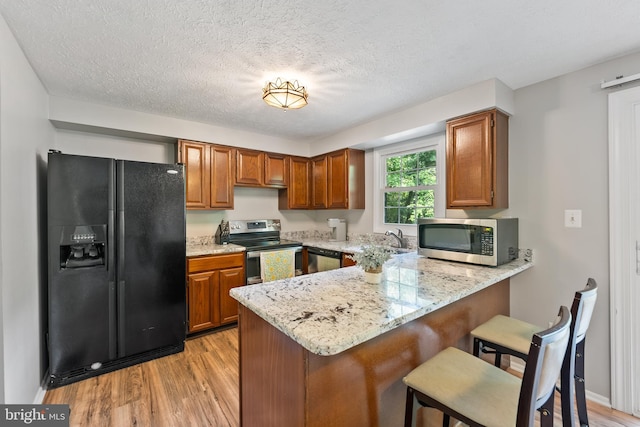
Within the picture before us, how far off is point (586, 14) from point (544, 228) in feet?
4.61

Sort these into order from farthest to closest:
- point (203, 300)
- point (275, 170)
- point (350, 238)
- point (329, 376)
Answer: point (350, 238), point (275, 170), point (203, 300), point (329, 376)

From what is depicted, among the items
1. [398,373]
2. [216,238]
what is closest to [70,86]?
[216,238]

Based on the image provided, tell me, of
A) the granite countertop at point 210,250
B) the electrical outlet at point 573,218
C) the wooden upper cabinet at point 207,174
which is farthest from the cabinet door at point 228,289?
the electrical outlet at point 573,218

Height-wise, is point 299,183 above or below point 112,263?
above

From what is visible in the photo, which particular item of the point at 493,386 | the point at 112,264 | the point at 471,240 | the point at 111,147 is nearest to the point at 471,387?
the point at 493,386

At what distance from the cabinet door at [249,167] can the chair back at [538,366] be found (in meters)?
3.23

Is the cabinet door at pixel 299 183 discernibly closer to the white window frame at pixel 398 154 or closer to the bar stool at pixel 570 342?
the white window frame at pixel 398 154

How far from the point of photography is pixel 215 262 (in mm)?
2959

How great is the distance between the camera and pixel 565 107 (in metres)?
2.05

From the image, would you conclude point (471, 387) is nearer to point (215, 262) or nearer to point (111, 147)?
point (215, 262)

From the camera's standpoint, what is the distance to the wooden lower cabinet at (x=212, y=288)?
283cm

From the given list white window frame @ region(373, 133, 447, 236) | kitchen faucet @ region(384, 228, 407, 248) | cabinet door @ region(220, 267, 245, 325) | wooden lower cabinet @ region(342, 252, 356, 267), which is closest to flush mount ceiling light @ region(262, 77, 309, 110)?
white window frame @ region(373, 133, 447, 236)

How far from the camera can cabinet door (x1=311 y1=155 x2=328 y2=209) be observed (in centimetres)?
385

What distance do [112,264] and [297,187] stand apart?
92.7 inches
